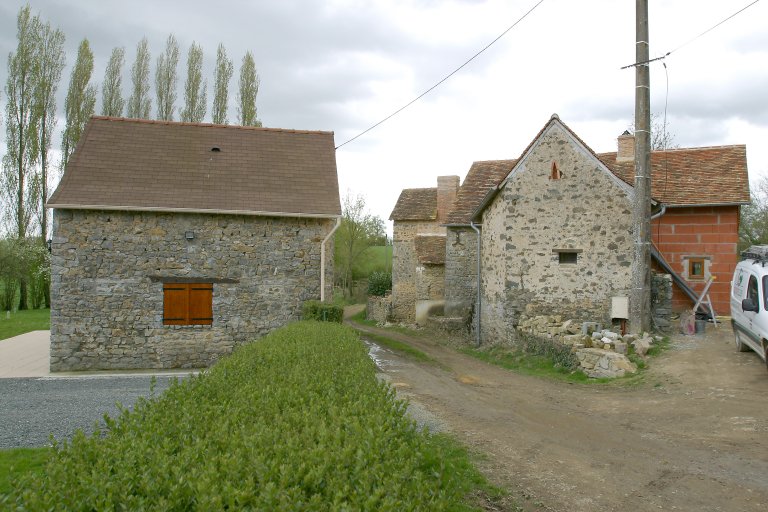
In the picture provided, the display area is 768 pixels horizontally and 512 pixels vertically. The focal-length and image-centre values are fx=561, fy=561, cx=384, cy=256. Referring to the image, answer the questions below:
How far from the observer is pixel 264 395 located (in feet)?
14.8

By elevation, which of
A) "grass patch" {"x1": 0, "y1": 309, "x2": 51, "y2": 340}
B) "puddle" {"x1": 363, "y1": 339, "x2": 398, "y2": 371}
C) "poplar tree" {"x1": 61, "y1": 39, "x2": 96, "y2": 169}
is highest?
"poplar tree" {"x1": 61, "y1": 39, "x2": 96, "y2": 169}

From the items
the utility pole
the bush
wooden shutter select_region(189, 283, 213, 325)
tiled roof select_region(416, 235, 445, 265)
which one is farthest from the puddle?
tiled roof select_region(416, 235, 445, 265)

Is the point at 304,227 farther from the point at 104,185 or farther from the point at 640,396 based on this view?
the point at 640,396

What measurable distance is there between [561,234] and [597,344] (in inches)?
141

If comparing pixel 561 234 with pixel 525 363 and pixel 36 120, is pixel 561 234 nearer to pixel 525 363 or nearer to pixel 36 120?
pixel 525 363

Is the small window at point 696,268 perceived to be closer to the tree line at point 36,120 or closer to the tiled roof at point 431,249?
the tiled roof at point 431,249

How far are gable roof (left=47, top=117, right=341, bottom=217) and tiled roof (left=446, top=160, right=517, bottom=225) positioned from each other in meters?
6.91

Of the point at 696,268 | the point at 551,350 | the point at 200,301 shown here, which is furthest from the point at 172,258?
the point at 696,268

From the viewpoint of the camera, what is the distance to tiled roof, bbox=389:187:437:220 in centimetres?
2839

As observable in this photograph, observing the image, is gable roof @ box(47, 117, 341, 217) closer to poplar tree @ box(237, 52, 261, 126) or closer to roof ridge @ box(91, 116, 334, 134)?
roof ridge @ box(91, 116, 334, 134)

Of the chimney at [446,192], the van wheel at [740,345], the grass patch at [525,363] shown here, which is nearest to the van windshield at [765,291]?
the van wheel at [740,345]

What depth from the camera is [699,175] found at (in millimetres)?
17359

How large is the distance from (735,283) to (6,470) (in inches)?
505

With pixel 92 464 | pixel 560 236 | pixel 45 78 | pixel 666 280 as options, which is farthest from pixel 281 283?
pixel 45 78
